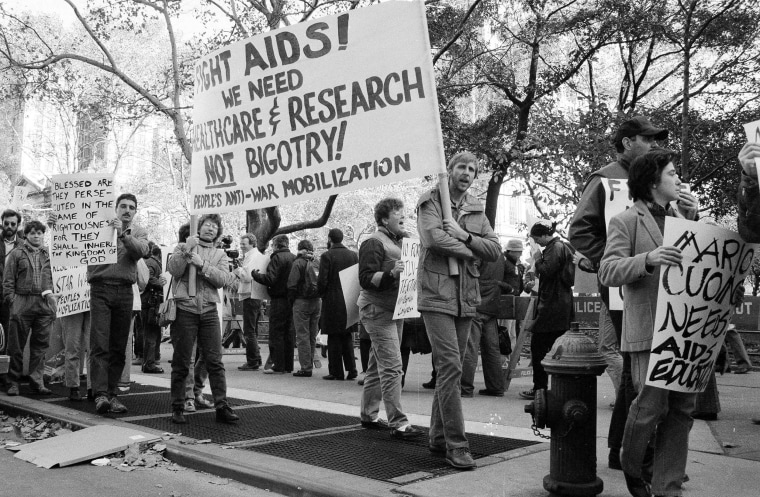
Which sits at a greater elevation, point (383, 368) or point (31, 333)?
point (31, 333)

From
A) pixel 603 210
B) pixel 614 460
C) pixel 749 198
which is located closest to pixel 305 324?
pixel 614 460

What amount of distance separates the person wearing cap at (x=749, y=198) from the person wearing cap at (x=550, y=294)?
4.34 m

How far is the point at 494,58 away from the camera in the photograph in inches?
782

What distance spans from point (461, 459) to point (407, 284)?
101 inches

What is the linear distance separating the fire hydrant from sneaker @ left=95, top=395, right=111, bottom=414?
4.44m

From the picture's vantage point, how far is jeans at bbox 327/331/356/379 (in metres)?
10.7

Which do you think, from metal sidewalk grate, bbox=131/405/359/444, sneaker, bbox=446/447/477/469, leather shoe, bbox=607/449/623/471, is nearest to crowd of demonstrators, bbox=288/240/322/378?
metal sidewalk grate, bbox=131/405/359/444

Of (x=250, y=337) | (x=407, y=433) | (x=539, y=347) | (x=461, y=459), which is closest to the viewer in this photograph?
(x=461, y=459)

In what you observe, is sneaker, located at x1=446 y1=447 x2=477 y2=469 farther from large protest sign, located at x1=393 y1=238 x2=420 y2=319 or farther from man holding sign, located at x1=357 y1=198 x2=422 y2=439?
large protest sign, located at x1=393 y1=238 x2=420 y2=319

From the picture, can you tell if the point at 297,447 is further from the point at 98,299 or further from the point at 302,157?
the point at 98,299

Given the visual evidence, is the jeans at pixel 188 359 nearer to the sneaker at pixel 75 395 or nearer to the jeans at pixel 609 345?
the sneaker at pixel 75 395

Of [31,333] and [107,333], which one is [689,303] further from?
[31,333]

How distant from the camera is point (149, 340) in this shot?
38.7 ft

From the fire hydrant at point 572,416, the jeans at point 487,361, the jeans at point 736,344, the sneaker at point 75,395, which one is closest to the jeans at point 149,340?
the sneaker at point 75,395
